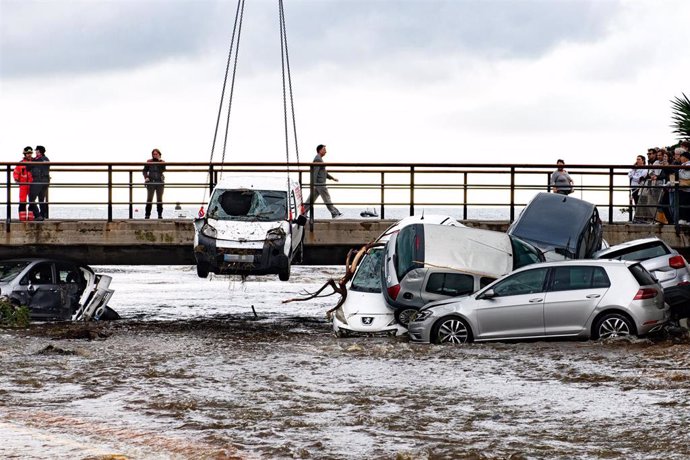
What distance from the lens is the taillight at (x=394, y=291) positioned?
20.3m

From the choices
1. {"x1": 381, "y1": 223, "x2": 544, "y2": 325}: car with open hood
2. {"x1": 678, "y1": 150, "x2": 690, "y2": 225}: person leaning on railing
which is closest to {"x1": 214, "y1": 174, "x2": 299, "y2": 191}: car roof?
{"x1": 381, "y1": 223, "x2": 544, "y2": 325}: car with open hood

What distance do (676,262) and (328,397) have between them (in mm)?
8656

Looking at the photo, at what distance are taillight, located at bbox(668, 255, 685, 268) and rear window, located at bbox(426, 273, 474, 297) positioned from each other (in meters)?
3.60

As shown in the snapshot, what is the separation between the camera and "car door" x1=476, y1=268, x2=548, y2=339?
1906 cm

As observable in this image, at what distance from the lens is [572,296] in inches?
744

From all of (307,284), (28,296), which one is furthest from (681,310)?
(307,284)

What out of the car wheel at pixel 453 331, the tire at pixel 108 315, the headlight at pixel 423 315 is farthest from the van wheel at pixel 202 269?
the car wheel at pixel 453 331

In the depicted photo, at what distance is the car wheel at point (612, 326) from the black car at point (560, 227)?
2416 millimetres

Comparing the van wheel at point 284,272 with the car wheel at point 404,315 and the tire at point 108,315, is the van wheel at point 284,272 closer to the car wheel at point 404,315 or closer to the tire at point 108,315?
the car wheel at point 404,315

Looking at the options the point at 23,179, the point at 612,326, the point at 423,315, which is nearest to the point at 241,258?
the point at 423,315

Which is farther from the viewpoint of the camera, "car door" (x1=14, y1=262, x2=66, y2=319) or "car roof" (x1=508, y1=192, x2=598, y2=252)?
"car door" (x1=14, y1=262, x2=66, y2=319)

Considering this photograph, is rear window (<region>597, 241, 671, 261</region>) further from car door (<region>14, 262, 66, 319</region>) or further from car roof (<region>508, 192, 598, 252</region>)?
car door (<region>14, 262, 66, 319</region>)

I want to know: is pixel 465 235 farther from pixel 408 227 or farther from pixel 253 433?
pixel 253 433

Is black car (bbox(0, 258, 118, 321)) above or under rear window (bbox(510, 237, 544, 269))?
under
